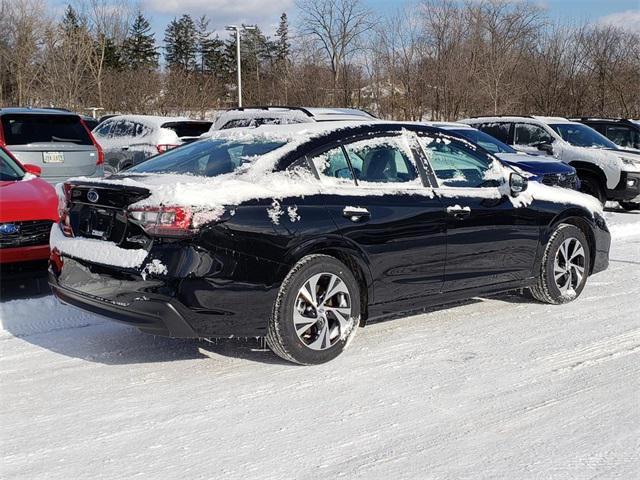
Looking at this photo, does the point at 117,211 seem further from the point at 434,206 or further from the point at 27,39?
the point at 27,39

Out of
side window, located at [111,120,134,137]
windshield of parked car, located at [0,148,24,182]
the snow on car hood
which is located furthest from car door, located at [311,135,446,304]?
side window, located at [111,120,134,137]

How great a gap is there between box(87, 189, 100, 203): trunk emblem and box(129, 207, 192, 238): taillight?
0.54m

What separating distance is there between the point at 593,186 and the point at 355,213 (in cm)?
998

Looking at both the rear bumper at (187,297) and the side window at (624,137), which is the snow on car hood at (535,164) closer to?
the side window at (624,137)

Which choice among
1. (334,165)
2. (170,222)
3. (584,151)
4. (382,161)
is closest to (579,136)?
(584,151)

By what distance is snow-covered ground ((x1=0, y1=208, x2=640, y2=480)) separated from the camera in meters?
3.34

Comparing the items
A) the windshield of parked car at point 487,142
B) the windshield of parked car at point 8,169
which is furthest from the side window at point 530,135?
the windshield of parked car at point 8,169

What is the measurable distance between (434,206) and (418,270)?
486mm

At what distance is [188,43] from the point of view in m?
69.5

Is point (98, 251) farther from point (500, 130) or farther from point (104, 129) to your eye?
point (104, 129)

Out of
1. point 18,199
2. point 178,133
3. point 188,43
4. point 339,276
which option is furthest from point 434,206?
point 188,43

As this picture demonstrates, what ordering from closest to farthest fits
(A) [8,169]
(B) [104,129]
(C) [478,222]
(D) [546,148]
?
(C) [478,222], (A) [8,169], (D) [546,148], (B) [104,129]

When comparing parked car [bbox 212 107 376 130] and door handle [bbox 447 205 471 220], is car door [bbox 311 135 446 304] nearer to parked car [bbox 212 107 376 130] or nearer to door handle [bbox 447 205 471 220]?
door handle [bbox 447 205 471 220]

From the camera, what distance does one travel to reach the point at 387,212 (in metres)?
4.96
